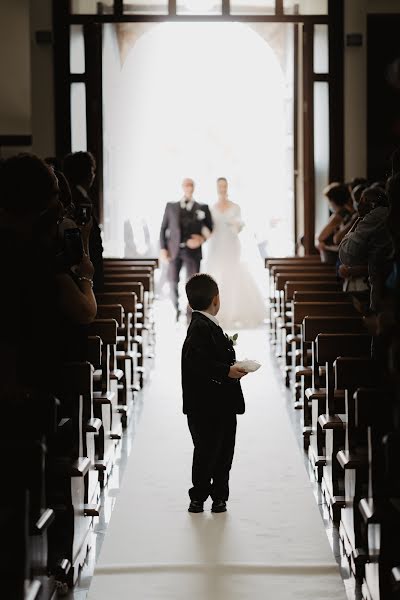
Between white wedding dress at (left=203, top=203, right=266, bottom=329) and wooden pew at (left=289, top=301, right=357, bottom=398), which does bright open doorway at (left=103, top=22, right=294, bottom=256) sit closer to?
white wedding dress at (left=203, top=203, right=266, bottom=329)

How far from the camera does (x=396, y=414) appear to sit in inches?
126

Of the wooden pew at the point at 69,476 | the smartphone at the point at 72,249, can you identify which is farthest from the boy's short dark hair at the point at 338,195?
the smartphone at the point at 72,249

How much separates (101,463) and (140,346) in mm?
3590

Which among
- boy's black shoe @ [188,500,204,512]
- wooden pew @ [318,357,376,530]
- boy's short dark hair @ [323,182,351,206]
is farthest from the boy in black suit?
boy's short dark hair @ [323,182,351,206]

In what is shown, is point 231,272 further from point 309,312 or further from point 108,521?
point 108,521

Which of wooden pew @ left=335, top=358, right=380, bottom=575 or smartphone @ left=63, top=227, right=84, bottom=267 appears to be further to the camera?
wooden pew @ left=335, top=358, right=380, bottom=575

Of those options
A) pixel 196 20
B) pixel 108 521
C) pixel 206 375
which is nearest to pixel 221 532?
pixel 108 521

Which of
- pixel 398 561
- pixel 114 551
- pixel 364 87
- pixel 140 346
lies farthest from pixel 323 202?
pixel 398 561

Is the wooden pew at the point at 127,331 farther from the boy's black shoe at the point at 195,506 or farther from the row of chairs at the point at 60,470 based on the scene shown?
the boy's black shoe at the point at 195,506

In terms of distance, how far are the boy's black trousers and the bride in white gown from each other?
8.26 meters

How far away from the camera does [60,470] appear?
421 cm

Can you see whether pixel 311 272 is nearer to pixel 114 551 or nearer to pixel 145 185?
pixel 114 551

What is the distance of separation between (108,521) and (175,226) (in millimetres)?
8397

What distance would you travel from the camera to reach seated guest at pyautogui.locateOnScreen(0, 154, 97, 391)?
3.51m
